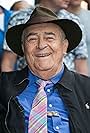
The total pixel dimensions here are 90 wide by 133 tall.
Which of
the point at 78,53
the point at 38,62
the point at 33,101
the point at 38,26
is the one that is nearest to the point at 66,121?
the point at 33,101

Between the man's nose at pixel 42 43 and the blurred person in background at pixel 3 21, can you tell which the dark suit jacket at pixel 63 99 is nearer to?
the man's nose at pixel 42 43

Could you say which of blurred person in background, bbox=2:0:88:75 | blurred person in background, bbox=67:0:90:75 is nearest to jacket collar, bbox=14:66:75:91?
blurred person in background, bbox=2:0:88:75

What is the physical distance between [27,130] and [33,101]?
18 cm

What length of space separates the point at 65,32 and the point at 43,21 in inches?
7.6

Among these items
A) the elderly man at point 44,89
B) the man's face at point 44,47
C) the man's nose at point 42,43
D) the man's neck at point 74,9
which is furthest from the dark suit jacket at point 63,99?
the man's neck at point 74,9

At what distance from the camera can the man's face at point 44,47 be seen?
8.51 ft

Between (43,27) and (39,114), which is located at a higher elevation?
(43,27)

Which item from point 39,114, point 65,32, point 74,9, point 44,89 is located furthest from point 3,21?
point 39,114

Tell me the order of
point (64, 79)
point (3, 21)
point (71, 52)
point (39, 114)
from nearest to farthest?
point (39, 114)
point (64, 79)
point (71, 52)
point (3, 21)

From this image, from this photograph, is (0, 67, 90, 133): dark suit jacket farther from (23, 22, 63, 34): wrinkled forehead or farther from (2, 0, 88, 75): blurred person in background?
(2, 0, 88, 75): blurred person in background

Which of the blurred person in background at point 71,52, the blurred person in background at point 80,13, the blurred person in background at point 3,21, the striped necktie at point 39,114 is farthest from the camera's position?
the blurred person in background at point 80,13

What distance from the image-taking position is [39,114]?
256 cm

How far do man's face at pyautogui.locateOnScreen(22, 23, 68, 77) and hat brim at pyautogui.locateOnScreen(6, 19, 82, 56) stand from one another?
45 mm

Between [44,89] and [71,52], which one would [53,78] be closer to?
[44,89]
